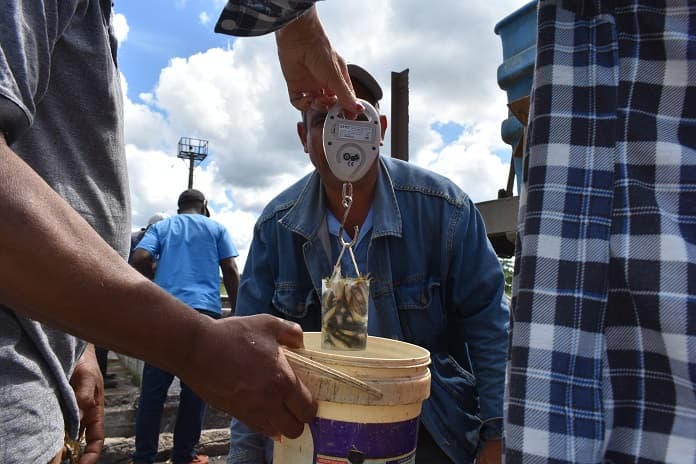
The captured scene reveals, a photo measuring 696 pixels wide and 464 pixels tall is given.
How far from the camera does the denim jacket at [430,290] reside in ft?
6.08

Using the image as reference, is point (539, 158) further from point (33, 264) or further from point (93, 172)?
point (93, 172)

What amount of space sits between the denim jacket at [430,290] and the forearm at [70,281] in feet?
3.37

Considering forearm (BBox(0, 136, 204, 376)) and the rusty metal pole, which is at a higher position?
the rusty metal pole

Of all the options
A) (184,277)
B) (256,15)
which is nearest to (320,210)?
(256,15)

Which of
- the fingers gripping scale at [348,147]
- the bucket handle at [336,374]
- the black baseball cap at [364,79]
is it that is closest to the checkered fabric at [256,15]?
the fingers gripping scale at [348,147]

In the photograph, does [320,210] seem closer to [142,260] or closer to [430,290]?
[430,290]

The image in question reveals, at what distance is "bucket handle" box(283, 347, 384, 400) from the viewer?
118cm

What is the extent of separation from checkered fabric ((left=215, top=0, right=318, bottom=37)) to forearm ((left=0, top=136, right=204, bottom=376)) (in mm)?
553

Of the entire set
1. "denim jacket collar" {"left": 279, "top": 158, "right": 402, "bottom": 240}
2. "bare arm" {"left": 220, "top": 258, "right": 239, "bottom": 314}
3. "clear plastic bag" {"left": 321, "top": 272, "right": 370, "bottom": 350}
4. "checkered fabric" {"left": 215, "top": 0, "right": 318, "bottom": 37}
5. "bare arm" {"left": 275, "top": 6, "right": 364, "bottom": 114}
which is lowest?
"bare arm" {"left": 220, "top": 258, "right": 239, "bottom": 314}

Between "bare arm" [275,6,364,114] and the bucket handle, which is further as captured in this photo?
"bare arm" [275,6,364,114]

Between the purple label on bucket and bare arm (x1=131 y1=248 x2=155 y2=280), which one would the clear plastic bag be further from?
bare arm (x1=131 y1=248 x2=155 y2=280)

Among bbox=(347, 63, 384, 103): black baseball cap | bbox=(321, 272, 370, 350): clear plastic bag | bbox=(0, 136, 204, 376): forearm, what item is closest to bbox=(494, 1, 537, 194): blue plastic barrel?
bbox=(347, 63, 384, 103): black baseball cap

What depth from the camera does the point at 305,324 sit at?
2.03m

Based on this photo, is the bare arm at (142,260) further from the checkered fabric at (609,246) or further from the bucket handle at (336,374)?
the checkered fabric at (609,246)
